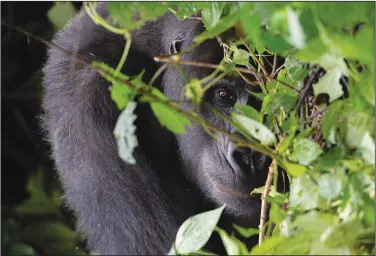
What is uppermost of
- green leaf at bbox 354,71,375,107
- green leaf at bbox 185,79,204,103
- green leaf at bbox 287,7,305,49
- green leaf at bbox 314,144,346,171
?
green leaf at bbox 287,7,305,49

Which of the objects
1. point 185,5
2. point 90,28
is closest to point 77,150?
point 90,28

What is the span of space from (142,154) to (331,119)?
1.24 metres

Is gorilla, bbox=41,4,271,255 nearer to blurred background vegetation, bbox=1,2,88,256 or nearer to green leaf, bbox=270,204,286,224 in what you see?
green leaf, bbox=270,204,286,224

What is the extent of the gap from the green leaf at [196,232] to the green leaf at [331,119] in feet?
0.47

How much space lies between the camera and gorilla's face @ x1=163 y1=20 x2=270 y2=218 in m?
1.86

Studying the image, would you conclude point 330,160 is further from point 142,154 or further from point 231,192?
point 142,154

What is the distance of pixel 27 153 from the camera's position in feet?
12.7

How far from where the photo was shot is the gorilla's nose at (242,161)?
1848mm

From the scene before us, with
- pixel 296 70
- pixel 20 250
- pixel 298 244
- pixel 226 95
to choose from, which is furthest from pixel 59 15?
pixel 298 244

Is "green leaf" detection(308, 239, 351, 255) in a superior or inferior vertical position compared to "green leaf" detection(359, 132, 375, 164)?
inferior

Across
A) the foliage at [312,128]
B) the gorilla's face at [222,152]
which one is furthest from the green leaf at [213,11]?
the gorilla's face at [222,152]

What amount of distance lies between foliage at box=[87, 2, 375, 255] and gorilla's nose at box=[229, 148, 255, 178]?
2.78 feet

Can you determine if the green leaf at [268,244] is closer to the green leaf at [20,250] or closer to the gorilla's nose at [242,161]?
the gorilla's nose at [242,161]

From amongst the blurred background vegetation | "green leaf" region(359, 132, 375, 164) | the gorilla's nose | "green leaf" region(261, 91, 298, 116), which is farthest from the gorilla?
the blurred background vegetation
